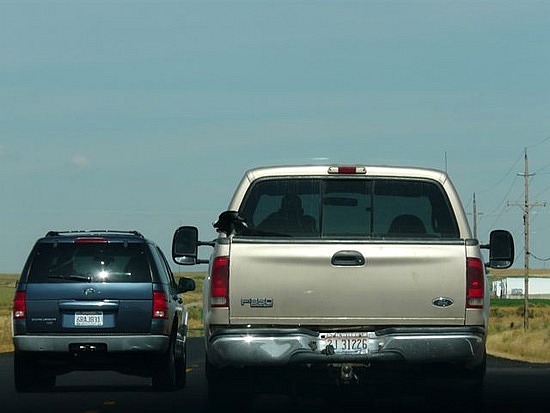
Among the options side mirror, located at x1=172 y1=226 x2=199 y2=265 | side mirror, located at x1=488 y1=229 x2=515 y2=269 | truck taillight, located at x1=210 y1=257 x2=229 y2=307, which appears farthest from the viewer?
side mirror, located at x1=488 y1=229 x2=515 y2=269

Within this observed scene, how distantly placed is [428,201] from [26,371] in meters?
7.11

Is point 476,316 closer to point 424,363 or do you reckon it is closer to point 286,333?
point 424,363

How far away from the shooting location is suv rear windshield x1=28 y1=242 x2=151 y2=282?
1834 centimetres

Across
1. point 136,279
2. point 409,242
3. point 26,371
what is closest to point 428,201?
point 409,242

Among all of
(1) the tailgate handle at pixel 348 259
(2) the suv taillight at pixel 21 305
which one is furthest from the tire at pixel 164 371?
(1) the tailgate handle at pixel 348 259

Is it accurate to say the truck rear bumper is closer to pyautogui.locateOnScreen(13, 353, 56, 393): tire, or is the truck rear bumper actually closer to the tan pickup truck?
the tan pickup truck

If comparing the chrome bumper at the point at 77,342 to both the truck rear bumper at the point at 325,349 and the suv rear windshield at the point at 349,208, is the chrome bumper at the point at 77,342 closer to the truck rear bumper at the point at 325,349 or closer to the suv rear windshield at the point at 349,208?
the suv rear windshield at the point at 349,208

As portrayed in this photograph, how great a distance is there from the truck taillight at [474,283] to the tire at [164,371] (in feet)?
21.9

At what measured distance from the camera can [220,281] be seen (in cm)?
1247

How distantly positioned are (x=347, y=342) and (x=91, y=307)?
633cm

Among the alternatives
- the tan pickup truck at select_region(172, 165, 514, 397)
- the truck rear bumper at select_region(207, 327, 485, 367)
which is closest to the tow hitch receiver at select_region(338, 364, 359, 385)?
the tan pickup truck at select_region(172, 165, 514, 397)

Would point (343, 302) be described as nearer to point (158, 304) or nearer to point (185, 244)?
point (185, 244)

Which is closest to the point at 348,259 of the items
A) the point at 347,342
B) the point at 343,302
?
the point at 343,302

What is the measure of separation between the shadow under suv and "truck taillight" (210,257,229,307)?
5898mm
